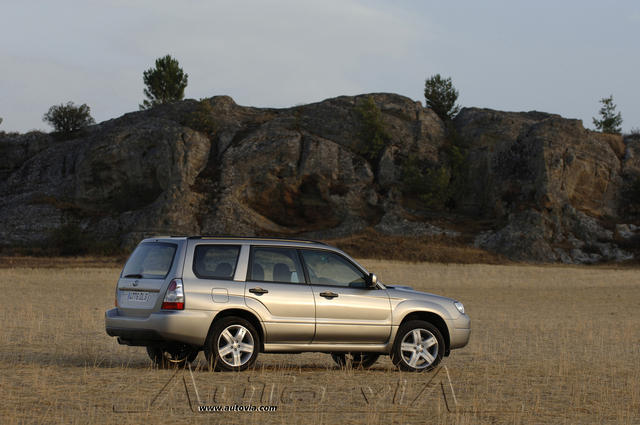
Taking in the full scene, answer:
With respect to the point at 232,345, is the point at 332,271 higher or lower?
higher

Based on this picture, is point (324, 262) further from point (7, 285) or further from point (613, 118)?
point (613, 118)

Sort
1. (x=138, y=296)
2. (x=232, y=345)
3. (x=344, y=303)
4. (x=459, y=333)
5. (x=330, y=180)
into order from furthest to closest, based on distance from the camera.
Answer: (x=330, y=180), (x=459, y=333), (x=344, y=303), (x=138, y=296), (x=232, y=345)

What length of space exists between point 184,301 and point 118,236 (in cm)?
5274

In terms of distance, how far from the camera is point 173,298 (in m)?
11.0

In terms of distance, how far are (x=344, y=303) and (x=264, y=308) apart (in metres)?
1.28

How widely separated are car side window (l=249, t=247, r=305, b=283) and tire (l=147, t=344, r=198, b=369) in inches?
66.7

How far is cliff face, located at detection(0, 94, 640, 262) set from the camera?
60.8 m

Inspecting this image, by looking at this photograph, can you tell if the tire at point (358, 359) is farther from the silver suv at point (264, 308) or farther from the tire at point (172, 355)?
the tire at point (172, 355)

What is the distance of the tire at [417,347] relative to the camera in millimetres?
12086

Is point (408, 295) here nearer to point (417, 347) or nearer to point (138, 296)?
point (417, 347)

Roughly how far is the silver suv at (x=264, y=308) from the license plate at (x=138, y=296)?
2 cm

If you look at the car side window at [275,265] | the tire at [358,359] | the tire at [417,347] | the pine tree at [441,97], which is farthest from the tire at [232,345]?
the pine tree at [441,97]

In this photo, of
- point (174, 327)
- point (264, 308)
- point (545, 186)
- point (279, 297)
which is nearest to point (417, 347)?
point (279, 297)

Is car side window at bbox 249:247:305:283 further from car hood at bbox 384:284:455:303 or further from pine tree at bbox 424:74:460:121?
pine tree at bbox 424:74:460:121
